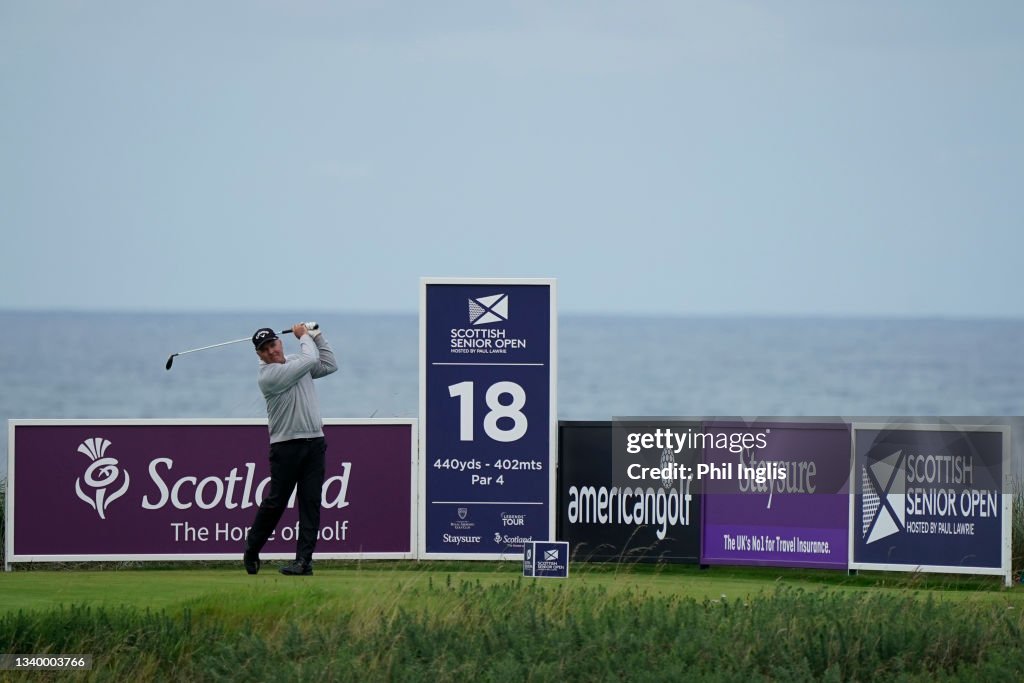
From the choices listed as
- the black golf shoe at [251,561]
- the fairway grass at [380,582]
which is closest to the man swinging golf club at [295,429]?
the black golf shoe at [251,561]

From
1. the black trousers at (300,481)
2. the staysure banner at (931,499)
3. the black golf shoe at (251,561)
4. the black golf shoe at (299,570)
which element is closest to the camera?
the black trousers at (300,481)

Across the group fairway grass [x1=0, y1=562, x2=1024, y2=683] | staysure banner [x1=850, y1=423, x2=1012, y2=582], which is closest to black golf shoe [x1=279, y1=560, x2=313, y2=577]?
fairway grass [x1=0, y1=562, x2=1024, y2=683]

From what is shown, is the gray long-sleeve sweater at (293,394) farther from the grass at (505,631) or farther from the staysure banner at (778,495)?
the staysure banner at (778,495)

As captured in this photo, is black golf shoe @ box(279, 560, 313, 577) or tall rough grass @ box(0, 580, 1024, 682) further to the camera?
black golf shoe @ box(279, 560, 313, 577)

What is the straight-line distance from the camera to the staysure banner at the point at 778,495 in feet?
42.0

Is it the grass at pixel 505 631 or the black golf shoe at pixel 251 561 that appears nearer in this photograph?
the grass at pixel 505 631

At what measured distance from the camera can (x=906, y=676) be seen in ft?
31.0

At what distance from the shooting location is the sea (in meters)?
67.6

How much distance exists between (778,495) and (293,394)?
13.3 ft

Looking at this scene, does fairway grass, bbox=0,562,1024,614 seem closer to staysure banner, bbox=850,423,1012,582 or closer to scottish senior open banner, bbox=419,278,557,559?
staysure banner, bbox=850,423,1012,582

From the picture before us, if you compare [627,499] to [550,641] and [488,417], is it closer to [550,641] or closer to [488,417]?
[488,417]

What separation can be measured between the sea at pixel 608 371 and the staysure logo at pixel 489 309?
3829 cm

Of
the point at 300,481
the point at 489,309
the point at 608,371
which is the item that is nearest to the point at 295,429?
the point at 300,481

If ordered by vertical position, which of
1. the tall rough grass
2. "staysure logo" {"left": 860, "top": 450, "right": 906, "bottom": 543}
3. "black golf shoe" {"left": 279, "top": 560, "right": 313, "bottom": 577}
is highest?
"staysure logo" {"left": 860, "top": 450, "right": 906, "bottom": 543}
